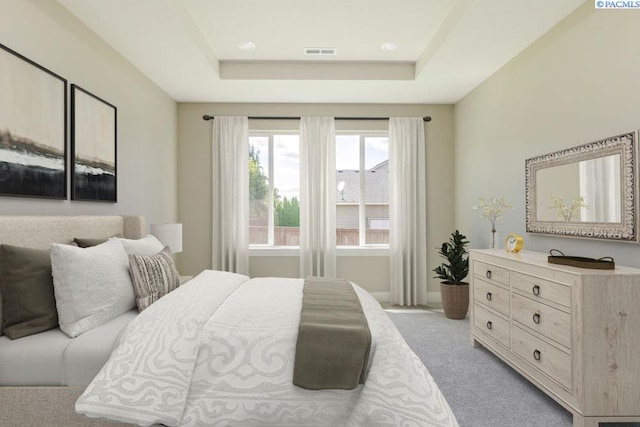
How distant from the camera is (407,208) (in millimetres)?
4625

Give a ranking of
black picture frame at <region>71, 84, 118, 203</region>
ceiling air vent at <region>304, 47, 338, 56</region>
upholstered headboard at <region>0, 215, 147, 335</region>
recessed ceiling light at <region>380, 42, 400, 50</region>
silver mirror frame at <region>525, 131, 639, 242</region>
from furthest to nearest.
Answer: ceiling air vent at <region>304, 47, 338, 56</region>, recessed ceiling light at <region>380, 42, 400, 50</region>, black picture frame at <region>71, 84, 118, 203</region>, silver mirror frame at <region>525, 131, 639, 242</region>, upholstered headboard at <region>0, 215, 147, 335</region>

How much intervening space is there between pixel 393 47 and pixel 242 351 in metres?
3.17

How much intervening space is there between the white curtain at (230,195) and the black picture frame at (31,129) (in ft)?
7.13

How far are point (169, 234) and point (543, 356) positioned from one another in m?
3.15

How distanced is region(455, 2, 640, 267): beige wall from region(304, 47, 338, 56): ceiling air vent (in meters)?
1.70

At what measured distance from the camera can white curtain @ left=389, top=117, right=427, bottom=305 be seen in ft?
15.1

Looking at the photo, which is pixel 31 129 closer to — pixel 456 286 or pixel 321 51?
pixel 321 51

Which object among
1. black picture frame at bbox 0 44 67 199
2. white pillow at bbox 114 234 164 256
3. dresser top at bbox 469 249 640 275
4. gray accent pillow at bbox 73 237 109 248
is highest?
black picture frame at bbox 0 44 67 199

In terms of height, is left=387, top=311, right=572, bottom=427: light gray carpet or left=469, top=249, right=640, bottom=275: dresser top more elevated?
left=469, top=249, right=640, bottom=275: dresser top

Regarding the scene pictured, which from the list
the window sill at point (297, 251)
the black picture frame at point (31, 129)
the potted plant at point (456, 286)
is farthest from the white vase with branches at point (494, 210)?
the black picture frame at point (31, 129)

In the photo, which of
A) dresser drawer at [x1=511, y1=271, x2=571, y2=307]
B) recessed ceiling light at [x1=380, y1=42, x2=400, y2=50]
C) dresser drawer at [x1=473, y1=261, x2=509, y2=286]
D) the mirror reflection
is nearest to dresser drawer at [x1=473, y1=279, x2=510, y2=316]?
dresser drawer at [x1=473, y1=261, x2=509, y2=286]

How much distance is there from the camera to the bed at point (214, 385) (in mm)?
1382

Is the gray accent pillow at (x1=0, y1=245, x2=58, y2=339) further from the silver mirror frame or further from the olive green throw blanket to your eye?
the silver mirror frame

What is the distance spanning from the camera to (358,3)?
282 cm
